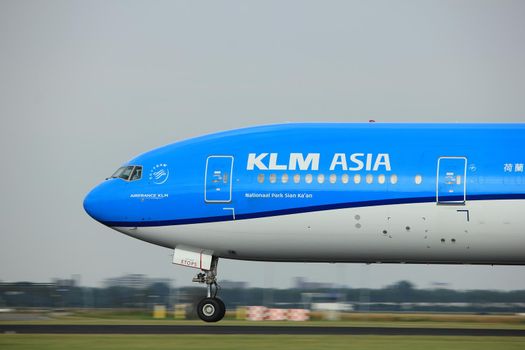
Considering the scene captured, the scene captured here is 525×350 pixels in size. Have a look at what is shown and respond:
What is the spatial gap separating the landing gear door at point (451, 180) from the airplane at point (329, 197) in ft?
0.10

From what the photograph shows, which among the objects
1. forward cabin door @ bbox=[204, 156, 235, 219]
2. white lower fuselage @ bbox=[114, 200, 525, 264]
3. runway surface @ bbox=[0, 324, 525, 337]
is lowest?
runway surface @ bbox=[0, 324, 525, 337]

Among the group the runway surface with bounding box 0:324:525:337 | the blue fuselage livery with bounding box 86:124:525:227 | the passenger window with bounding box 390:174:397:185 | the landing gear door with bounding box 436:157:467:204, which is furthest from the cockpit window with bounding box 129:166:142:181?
the landing gear door with bounding box 436:157:467:204

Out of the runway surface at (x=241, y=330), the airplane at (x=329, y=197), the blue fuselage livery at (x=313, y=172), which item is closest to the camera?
the runway surface at (x=241, y=330)

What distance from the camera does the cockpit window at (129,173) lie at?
39916 mm

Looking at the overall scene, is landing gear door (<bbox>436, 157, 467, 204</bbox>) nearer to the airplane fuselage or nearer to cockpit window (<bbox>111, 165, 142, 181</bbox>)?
the airplane fuselage

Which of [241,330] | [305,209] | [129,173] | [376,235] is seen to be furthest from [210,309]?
[376,235]

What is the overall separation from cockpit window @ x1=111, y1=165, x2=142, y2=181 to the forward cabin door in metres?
2.44

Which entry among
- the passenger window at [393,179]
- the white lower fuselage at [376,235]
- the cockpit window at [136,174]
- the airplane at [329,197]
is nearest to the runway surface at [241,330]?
the airplane at [329,197]

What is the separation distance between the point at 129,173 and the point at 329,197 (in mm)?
6742

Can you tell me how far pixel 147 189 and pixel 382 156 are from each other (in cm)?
752

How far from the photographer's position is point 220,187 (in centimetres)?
3878

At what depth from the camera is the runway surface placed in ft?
117

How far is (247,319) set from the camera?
155 ft

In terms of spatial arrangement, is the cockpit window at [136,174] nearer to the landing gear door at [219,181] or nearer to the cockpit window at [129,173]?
the cockpit window at [129,173]
